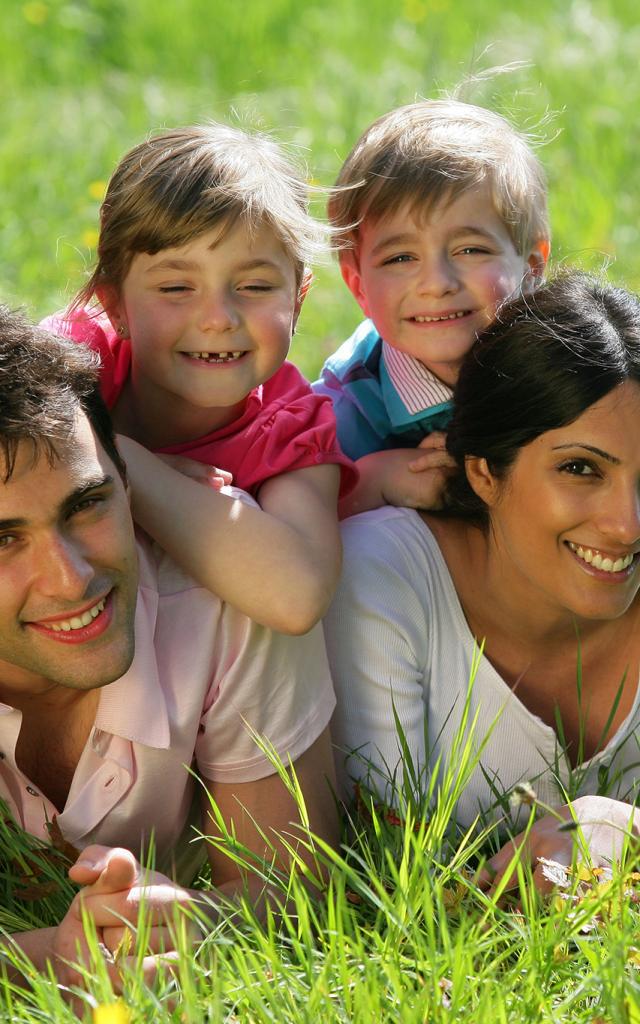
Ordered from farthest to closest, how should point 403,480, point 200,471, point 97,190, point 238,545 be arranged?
1. point 97,190
2. point 403,480
3. point 200,471
4. point 238,545

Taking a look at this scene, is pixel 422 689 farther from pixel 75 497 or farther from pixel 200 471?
pixel 75 497

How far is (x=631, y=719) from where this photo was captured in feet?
10.4

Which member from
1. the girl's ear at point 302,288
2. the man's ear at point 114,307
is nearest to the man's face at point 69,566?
the man's ear at point 114,307

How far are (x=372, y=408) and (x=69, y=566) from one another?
4.24 ft

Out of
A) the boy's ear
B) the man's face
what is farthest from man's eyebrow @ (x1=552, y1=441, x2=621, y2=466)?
the man's face

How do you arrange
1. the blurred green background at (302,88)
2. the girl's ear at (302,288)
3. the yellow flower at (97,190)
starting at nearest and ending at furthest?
the girl's ear at (302,288) < the yellow flower at (97,190) < the blurred green background at (302,88)

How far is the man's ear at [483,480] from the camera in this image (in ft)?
10.3

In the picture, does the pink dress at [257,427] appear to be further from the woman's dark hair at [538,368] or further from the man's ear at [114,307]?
the woman's dark hair at [538,368]

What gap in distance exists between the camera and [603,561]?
3004mm

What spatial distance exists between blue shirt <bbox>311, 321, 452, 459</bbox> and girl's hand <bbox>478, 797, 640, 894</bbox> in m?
1.04

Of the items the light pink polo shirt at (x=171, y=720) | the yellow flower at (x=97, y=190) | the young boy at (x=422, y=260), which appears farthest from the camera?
the yellow flower at (x=97, y=190)

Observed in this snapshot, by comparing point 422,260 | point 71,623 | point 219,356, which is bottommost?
point 71,623

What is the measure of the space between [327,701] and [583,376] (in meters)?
0.84

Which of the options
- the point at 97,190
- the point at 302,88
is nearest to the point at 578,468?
the point at 97,190
